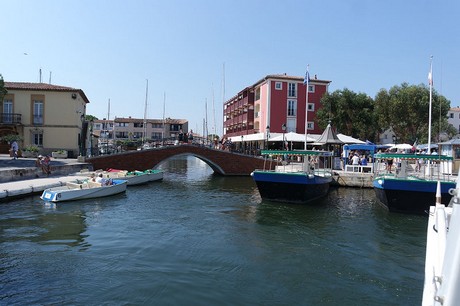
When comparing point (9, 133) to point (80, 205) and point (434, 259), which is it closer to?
point (80, 205)

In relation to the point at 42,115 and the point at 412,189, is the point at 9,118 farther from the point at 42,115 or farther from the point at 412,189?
the point at 412,189

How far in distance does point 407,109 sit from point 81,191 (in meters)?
42.0

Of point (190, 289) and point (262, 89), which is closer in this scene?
point (190, 289)

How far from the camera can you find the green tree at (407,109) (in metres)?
48.1

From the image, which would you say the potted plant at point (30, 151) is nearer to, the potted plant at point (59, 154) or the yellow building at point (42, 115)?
the potted plant at point (59, 154)

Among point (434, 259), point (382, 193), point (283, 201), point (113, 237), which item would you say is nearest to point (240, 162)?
point (283, 201)

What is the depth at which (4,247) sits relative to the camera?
1190 cm

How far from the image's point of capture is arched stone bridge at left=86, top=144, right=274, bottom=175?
3653 cm

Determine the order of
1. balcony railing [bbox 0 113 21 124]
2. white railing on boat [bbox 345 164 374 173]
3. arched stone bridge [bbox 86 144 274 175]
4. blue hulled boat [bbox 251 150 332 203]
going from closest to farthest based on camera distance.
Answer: blue hulled boat [bbox 251 150 332 203] → white railing on boat [bbox 345 164 374 173] → arched stone bridge [bbox 86 144 274 175] → balcony railing [bbox 0 113 21 124]

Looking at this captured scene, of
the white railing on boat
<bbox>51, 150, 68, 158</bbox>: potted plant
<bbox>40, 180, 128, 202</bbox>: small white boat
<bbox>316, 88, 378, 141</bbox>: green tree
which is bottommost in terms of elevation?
<bbox>40, 180, 128, 202</bbox>: small white boat

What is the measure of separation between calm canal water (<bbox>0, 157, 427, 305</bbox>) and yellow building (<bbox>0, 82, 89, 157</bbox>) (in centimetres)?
2087

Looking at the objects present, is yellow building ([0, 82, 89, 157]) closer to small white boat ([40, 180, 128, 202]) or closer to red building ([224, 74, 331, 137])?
small white boat ([40, 180, 128, 202])

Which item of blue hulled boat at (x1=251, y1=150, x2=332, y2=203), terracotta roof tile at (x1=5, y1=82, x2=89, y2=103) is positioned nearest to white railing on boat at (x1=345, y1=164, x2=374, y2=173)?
blue hulled boat at (x1=251, y1=150, x2=332, y2=203)

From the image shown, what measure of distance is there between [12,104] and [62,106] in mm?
4925
